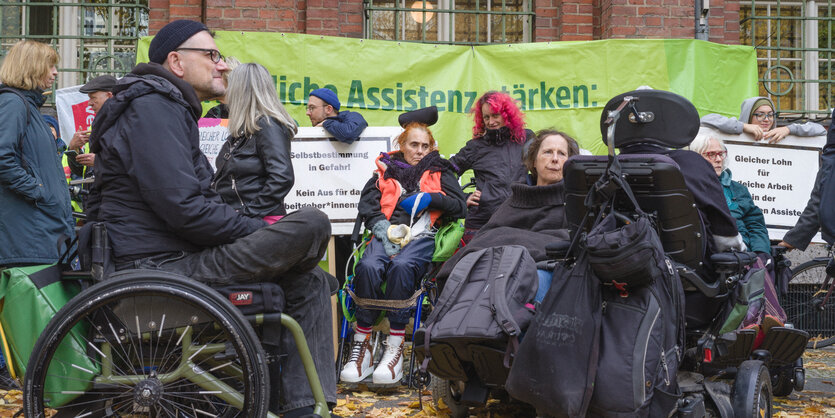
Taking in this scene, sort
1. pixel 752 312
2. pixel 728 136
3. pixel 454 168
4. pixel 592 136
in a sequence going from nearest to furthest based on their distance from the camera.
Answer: pixel 752 312 → pixel 454 168 → pixel 728 136 → pixel 592 136

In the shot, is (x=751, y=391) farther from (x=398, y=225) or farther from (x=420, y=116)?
(x=420, y=116)

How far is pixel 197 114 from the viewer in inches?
143

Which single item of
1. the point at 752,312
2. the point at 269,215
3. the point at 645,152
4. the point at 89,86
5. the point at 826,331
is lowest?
the point at 826,331

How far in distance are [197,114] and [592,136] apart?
4.90 meters

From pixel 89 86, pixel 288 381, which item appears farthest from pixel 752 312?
pixel 89 86

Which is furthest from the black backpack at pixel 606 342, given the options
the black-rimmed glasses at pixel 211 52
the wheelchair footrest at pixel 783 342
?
the black-rimmed glasses at pixel 211 52

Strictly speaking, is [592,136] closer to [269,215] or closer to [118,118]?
[269,215]

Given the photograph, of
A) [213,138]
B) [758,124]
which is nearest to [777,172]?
[758,124]

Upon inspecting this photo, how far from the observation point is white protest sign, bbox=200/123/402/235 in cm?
667

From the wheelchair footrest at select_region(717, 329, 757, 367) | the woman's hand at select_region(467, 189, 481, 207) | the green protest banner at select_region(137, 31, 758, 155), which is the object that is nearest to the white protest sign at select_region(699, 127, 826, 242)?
the green protest banner at select_region(137, 31, 758, 155)

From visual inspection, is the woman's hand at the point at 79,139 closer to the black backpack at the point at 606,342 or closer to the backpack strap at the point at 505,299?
the backpack strap at the point at 505,299

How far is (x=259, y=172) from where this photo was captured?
4609 mm

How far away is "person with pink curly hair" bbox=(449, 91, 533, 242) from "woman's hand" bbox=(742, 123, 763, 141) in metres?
1.96

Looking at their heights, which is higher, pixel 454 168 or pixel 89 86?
pixel 89 86
